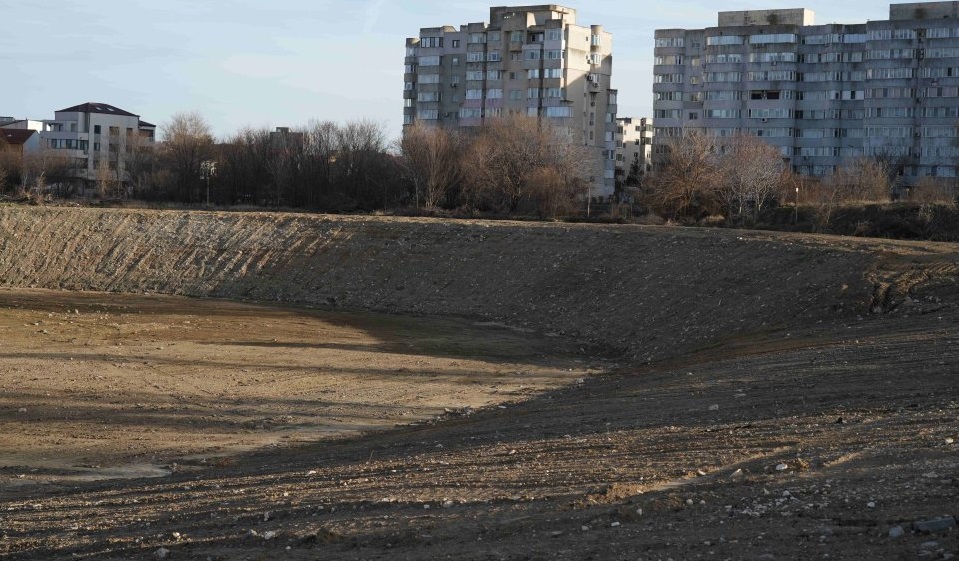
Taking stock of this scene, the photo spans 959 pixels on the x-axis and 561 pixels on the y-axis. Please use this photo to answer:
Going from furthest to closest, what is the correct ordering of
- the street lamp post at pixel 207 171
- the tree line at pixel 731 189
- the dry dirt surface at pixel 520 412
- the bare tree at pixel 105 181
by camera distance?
1. the bare tree at pixel 105 181
2. the street lamp post at pixel 207 171
3. the tree line at pixel 731 189
4. the dry dirt surface at pixel 520 412

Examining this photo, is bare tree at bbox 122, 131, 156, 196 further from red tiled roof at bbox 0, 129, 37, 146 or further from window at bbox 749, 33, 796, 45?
window at bbox 749, 33, 796, 45

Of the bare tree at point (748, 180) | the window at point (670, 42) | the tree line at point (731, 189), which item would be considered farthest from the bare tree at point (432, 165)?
the window at point (670, 42)

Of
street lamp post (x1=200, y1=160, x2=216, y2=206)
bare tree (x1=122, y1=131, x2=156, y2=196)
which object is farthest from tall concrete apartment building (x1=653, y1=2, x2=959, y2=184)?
bare tree (x1=122, y1=131, x2=156, y2=196)

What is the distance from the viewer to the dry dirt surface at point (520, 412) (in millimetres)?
12812

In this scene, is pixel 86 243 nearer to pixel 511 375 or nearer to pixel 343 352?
pixel 343 352

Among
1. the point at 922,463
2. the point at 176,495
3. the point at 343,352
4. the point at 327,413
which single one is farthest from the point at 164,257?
the point at 922,463

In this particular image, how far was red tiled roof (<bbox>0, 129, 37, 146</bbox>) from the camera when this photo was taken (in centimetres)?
13826

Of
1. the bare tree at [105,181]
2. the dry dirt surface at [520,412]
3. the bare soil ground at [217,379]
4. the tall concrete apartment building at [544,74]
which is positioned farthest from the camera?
the tall concrete apartment building at [544,74]

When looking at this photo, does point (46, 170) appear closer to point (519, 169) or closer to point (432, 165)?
point (432, 165)

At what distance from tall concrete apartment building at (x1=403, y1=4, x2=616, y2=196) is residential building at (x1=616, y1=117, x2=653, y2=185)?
2510 centimetres

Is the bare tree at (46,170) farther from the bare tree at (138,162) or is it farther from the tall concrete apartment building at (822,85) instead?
the tall concrete apartment building at (822,85)

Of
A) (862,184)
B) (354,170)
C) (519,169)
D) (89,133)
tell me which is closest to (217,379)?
(519,169)

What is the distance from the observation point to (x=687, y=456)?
1628 centimetres

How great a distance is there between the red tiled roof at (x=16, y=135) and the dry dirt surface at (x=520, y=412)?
295ft
